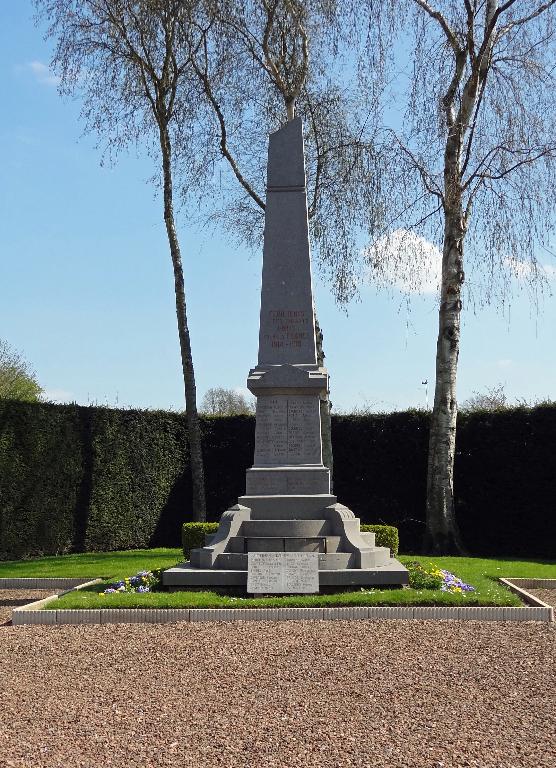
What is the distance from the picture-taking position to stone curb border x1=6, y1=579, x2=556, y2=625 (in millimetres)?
7691

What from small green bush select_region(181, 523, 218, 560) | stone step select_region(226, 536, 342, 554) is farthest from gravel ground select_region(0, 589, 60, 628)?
small green bush select_region(181, 523, 218, 560)

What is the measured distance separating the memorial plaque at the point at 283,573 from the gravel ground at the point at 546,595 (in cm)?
284

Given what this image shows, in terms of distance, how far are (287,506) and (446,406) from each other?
6172 millimetres

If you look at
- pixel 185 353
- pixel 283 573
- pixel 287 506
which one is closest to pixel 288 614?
pixel 283 573

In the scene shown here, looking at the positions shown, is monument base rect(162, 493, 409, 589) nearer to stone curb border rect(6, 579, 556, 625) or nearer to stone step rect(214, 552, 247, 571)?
stone step rect(214, 552, 247, 571)

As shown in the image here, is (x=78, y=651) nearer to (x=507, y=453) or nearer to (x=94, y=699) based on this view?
(x=94, y=699)

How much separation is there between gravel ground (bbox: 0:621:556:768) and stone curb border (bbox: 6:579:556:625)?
8.4 inches

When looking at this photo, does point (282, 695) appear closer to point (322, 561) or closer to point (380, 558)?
point (322, 561)

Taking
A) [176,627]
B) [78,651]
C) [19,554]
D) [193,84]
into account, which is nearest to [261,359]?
[176,627]

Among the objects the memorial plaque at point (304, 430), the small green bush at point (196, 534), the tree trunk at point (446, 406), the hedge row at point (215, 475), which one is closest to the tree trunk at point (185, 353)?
the hedge row at point (215, 475)

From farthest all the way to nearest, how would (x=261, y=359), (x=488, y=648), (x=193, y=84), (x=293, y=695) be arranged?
(x=193, y=84)
(x=261, y=359)
(x=488, y=648)
(x=293, y=695)

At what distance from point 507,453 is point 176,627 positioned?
10858 mm

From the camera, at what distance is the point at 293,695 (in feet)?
17.1

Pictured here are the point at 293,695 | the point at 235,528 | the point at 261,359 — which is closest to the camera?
the point at 293,695
